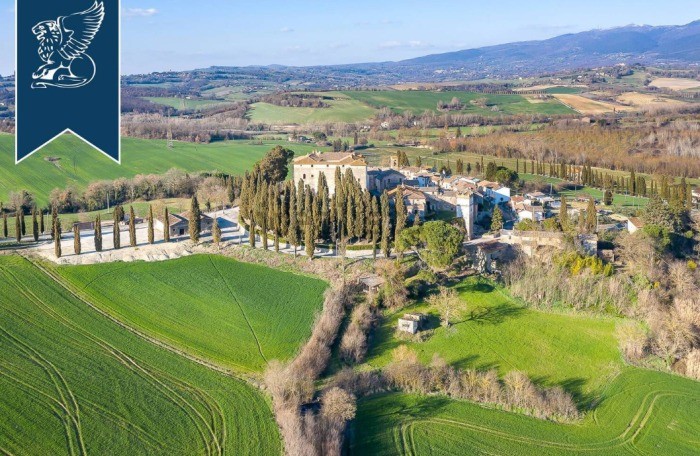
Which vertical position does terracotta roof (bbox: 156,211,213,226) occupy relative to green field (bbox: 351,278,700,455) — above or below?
above

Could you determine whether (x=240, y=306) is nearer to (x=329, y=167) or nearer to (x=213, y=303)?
(x=213, y=303)

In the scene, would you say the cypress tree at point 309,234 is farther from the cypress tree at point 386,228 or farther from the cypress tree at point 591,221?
the cypress tree at point 591,221

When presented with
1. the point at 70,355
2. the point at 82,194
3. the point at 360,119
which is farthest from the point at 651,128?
the point at 70,355

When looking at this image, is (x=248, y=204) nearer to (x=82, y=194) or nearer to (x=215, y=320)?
(x=215, y=320)

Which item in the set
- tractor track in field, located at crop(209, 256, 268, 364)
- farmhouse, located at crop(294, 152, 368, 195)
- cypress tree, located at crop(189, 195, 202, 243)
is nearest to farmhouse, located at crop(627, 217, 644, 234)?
farmhouse, located at crop(294, 152, 368, 195)

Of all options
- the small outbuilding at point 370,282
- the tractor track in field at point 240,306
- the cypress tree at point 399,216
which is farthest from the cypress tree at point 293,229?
the cypress tree at point 399,216

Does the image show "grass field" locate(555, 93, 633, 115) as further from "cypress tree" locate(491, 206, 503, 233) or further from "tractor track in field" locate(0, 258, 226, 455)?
"tractor track in field" locate(0, 258, 226, 455)

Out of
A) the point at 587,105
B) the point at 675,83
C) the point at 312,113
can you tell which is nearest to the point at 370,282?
the point at 312,113
